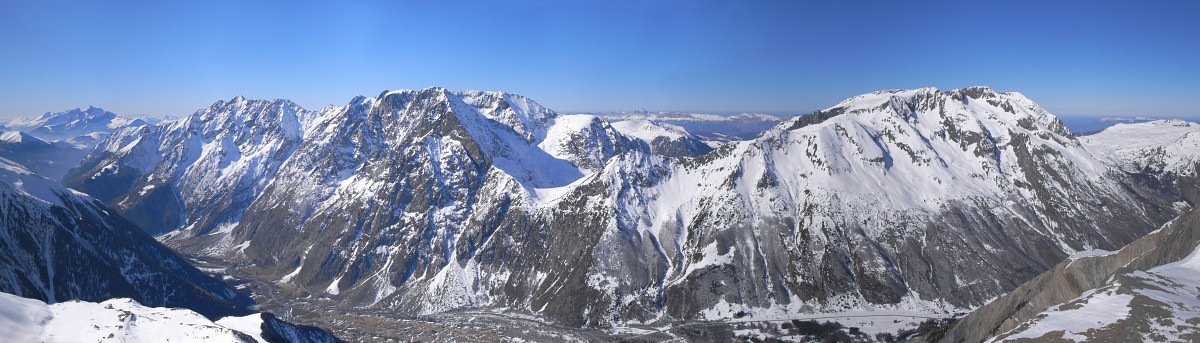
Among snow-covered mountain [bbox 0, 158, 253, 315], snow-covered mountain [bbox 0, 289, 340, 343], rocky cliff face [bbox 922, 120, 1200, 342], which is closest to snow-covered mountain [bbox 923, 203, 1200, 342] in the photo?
rocky cliff face [bbox 922, 120, 1200, 342]

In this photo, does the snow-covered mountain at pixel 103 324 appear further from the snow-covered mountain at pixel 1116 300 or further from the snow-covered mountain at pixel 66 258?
the snow-covered mountain at pixel 1116 300

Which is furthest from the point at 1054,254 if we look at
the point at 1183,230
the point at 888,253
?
the point at 1183,230

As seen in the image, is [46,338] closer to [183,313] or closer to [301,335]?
[183,313]

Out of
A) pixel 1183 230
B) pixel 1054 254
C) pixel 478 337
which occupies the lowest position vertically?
pixel 478 337

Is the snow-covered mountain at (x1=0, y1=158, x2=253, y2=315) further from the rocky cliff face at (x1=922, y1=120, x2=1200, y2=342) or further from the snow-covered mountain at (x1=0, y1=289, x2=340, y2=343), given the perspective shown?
the rocky cliff face at (x1=922, y1=120, x2=1200, y2=342)

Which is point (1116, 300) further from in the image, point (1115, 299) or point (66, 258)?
point (66, 258)

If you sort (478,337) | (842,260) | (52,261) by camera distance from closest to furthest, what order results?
(52,261), (478,337), (842,260)
